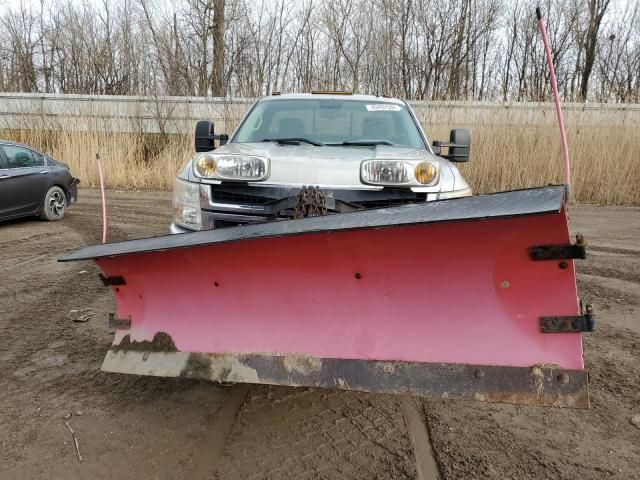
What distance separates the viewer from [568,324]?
190cm

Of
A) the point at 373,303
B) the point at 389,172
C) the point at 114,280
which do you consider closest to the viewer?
the point at 373,303

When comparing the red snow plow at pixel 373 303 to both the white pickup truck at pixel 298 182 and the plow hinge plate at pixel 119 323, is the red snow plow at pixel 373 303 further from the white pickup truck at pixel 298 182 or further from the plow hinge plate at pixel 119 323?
the white pickup truck at pixel 298 182

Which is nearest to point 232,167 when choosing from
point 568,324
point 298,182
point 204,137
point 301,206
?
point 298,182

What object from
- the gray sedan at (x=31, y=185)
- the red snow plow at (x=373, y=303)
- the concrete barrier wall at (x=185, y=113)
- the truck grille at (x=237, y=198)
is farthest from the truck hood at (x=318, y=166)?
the concrete barrier wall at (x=185, y=113)

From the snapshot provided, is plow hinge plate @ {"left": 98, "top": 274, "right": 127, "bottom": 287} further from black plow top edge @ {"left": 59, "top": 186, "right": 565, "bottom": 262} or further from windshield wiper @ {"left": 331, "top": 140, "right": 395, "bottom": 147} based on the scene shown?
windshield wiper @ {"left": 331, "top": 140, "right": 395, "bottom": 147}

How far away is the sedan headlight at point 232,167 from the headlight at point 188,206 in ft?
0.38

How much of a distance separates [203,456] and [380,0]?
17.9 meters

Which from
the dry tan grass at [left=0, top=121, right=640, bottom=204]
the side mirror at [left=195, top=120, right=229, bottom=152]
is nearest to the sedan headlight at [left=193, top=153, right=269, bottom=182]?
the side mirror at [left=195, top=120, right=229, bottom=152]

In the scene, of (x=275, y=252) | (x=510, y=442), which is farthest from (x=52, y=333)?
(x=510, y=442)

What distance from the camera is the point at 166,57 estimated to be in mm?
17828

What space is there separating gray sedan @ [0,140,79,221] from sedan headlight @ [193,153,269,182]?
577 centimetres

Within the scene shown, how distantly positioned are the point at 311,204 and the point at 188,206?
2.90 feet

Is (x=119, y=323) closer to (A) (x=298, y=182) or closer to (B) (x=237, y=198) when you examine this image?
(B) (x=237, y=198)

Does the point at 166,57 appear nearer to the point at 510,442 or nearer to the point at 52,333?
the point at 52,333
